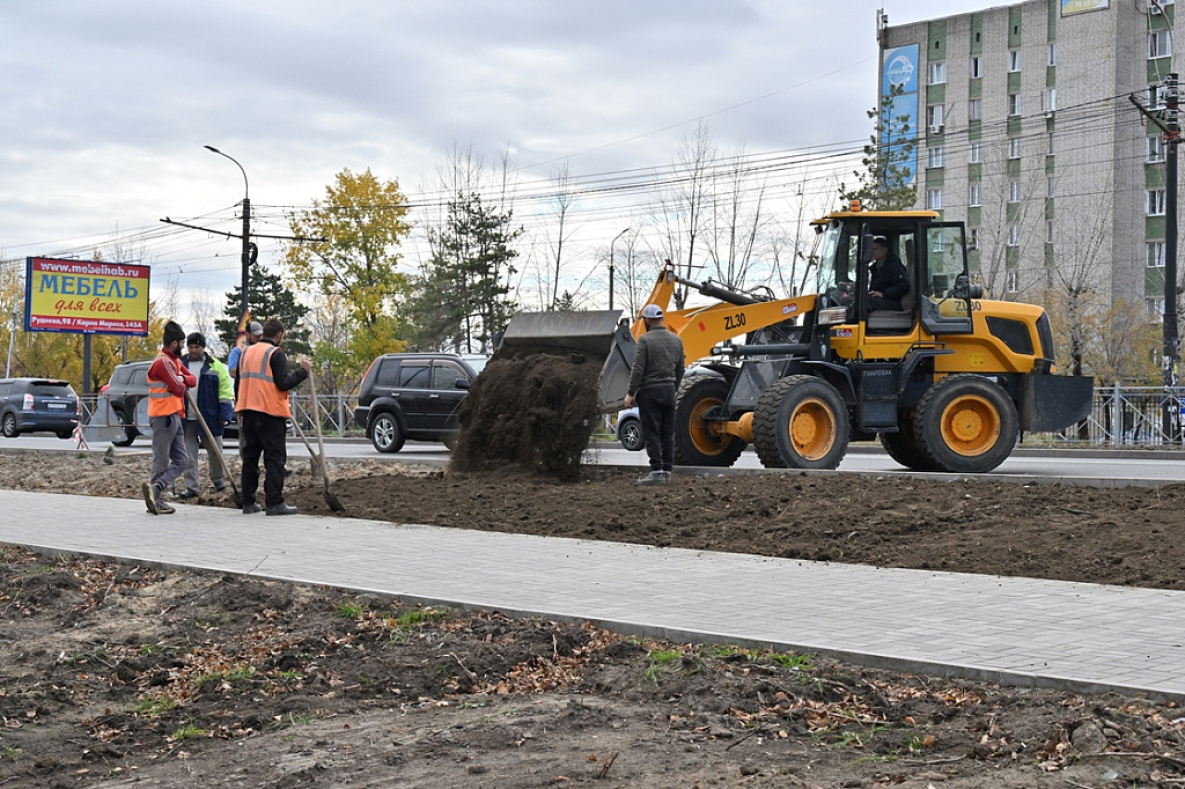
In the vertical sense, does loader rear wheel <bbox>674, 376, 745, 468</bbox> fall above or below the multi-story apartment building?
below

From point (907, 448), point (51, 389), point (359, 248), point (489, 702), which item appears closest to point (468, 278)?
point (359, 248)

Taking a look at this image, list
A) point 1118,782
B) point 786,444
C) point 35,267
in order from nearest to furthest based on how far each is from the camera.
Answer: point 1118,782 → point 786,444 → point 35,267

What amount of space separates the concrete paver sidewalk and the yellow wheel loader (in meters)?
5.47

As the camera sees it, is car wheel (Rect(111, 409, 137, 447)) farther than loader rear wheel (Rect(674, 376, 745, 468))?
Yes

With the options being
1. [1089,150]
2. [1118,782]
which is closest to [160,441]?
[1118,782]

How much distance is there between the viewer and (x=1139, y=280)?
64.7 metres

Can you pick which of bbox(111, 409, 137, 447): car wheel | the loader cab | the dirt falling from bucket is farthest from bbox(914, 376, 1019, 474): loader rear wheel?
bbox(111, 409, 137, 447): car wheel

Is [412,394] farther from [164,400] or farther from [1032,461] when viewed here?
[164,400]

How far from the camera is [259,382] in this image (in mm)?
12586

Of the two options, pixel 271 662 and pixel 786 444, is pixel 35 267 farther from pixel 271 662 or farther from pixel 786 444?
pixel 271 662

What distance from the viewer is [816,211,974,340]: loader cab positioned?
52.6 ft

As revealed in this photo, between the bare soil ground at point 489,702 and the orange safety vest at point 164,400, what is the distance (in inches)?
153

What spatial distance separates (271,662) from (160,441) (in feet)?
24.5

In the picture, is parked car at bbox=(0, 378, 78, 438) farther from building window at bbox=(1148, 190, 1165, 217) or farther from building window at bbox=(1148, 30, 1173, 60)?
building window at bbox=(1148, 30, 1173, 60)
